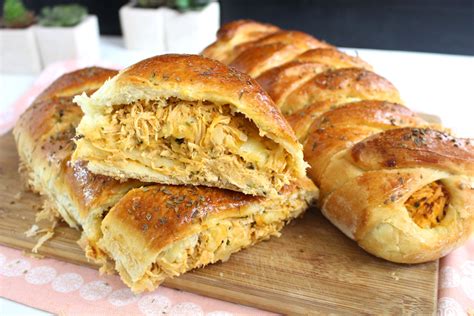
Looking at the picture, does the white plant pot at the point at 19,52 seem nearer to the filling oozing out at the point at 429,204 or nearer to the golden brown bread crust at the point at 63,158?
the golden brown bread crust at the point at 63,158

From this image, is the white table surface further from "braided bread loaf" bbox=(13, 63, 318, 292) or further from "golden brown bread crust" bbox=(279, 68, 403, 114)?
"braided bread loaf" bbox=(13, 63, 318, 292)

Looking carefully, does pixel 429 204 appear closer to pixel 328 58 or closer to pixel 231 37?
pixel 328 58

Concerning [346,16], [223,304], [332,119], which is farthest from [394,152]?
[346,16]

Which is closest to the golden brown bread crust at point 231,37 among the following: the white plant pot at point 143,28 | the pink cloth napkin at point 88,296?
the white plant pot at point 143,28

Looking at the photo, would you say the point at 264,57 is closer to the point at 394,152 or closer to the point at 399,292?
the point at 394,152

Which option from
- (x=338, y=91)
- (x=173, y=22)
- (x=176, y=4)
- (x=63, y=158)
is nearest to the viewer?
(x=63, y=158)

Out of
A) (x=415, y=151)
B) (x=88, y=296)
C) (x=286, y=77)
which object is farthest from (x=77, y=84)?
(x=415, y=151)

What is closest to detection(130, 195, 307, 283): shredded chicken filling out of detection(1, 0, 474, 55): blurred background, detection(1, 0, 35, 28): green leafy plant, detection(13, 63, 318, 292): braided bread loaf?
detection(13, 63, 318, 292): braided bread loaf

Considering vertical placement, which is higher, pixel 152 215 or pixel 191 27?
pixel 152 215
